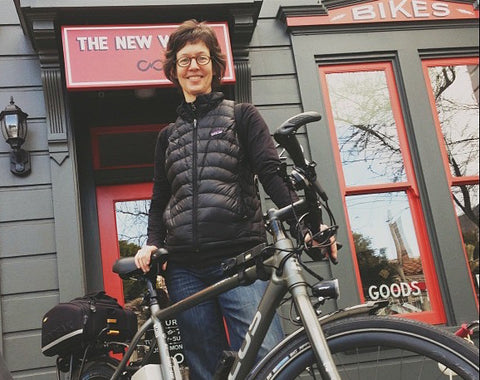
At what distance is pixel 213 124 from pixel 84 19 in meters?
1.94

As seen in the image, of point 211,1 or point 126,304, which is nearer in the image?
point 211,1

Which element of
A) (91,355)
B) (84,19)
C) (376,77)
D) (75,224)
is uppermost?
(84,19)

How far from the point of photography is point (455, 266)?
12.3ft

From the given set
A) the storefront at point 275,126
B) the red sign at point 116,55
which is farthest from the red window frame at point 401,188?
the red sign at point 116,55

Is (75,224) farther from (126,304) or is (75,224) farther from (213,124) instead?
(213,124)

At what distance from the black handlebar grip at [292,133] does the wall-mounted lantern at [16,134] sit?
2.43m

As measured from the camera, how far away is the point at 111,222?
3.94 meters

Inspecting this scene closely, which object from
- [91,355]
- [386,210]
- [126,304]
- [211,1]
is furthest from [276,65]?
[91,355]

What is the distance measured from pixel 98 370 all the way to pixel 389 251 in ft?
7.56

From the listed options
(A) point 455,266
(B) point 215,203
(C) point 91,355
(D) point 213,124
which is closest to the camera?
(B) point 215,203

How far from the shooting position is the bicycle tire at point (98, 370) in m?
2.44

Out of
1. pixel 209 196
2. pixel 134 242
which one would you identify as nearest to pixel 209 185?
pixel 209 196

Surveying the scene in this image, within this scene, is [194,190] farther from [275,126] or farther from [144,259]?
[275,126]

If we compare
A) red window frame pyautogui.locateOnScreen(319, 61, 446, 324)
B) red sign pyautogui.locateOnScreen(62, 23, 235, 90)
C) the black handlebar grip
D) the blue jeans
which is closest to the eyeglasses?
the black handlebar grip
